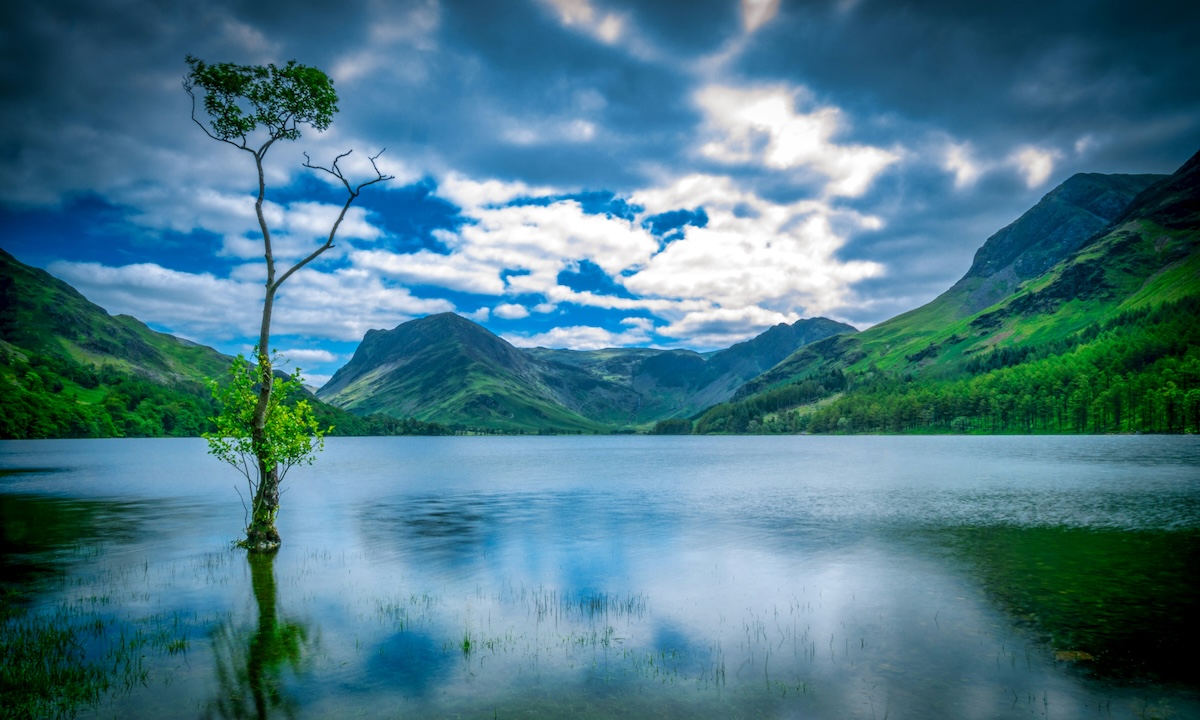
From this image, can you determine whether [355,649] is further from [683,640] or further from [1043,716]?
[1043,716]

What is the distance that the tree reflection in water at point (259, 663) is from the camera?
1698 centimetres


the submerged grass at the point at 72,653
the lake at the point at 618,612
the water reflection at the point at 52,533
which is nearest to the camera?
the submerged grass at the point at 72,653

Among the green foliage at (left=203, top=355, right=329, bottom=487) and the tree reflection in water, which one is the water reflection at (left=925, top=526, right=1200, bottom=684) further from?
the green foliage at (left=203, top=355, right=329, bottom=487)

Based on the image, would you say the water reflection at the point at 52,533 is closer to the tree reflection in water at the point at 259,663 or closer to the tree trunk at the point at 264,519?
the tree trunk at the point at 264,519

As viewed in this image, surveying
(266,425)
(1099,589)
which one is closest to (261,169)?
(266,425)

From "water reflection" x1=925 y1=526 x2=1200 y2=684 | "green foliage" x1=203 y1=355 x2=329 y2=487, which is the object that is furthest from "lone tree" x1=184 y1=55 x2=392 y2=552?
"water reflection" x1=925 y1=526 x2=1200 y2=684

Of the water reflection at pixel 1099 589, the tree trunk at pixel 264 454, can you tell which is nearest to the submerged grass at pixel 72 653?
the tree trunk at pixel 264 454

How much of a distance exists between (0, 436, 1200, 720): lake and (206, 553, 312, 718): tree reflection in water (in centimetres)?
12

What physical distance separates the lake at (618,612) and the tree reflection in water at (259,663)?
12cm

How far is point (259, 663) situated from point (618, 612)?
14.3m

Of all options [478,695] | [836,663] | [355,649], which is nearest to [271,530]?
[355,649]

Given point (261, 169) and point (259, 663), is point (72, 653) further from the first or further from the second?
point (261, 169)

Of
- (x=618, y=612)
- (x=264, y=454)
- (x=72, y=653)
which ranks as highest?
(x=264, y=454)

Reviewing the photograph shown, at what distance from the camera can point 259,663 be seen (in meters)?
20.6
